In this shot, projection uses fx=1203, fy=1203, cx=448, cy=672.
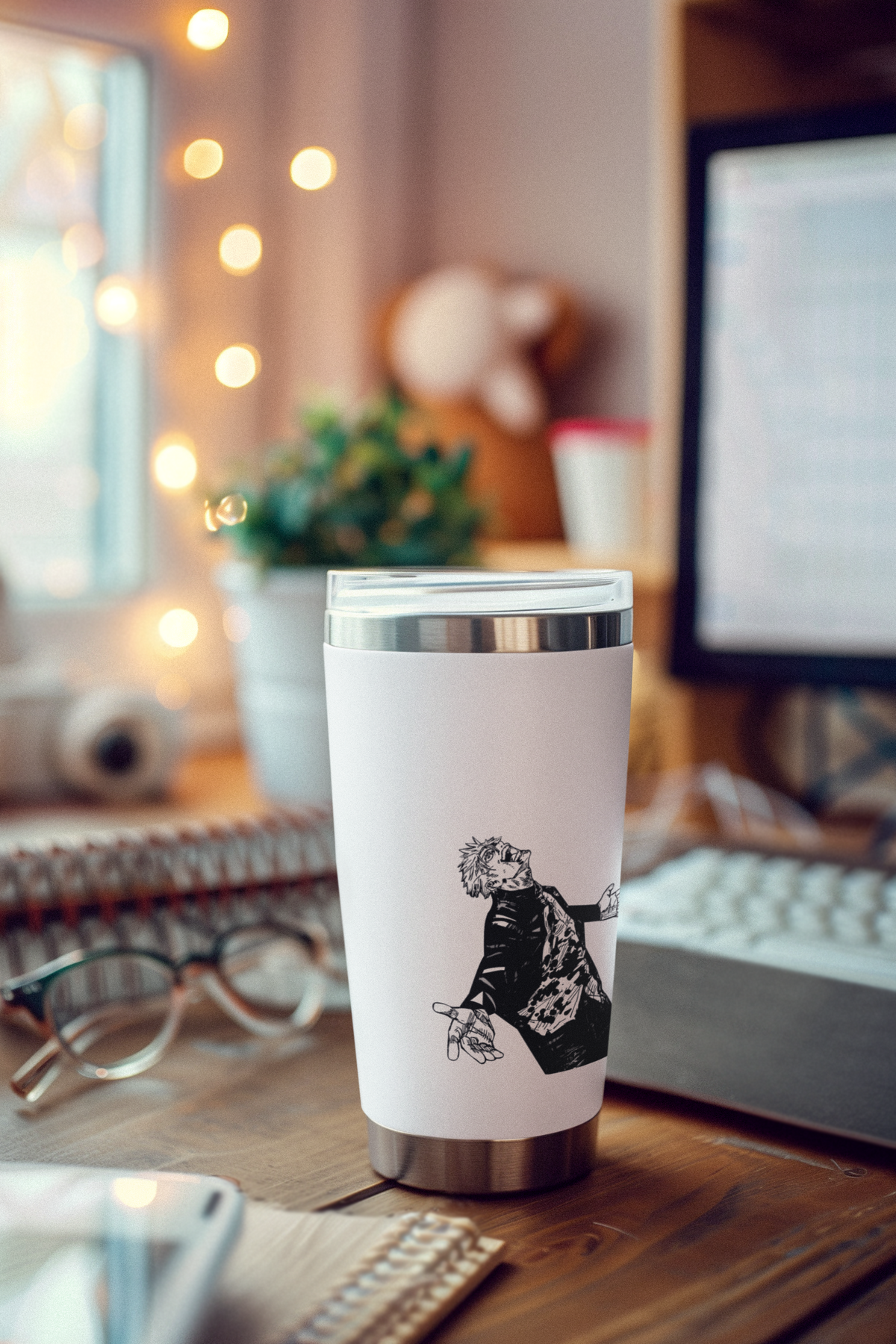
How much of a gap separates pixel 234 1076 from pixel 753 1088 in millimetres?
166

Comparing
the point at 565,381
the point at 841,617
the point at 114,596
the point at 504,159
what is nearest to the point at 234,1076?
the point at 841,617

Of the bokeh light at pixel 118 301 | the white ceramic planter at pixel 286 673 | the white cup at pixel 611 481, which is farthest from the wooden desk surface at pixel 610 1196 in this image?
the bokeh light at pixel 118 301

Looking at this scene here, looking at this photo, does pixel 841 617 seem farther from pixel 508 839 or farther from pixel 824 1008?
pixel 508 839

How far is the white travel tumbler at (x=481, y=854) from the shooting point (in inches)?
11.0

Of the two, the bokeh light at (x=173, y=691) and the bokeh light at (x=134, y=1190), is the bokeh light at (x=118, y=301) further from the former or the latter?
the bokeh light at (x=134, y=1190)

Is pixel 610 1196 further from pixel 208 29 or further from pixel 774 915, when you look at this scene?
pixel 208 29

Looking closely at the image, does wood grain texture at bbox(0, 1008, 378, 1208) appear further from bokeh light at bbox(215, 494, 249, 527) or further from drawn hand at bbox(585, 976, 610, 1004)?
bokeh light at bbox(215, 494, 249, 527)

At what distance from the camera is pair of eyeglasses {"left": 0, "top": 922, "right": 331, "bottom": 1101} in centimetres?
39

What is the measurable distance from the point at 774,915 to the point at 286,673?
1.41 ft

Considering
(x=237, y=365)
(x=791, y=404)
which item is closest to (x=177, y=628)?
(x=237, y=365)

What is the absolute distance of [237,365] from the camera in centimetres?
125

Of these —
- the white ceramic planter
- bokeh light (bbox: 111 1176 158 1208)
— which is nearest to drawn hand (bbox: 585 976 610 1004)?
bokeh light (bbox: 111 1176 158 1208)

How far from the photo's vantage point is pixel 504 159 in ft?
4.41

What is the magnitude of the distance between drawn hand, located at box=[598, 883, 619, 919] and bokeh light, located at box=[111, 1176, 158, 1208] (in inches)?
4.8
